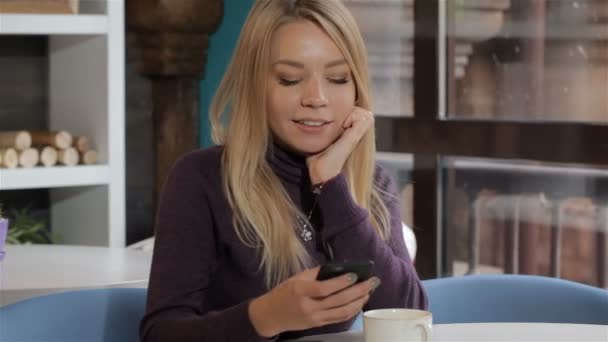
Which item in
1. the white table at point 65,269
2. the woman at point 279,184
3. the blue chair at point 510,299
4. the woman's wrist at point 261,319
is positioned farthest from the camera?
the white table at point 65,269

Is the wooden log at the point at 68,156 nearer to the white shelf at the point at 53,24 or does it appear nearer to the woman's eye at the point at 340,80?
the white shelf at the point at 53,24

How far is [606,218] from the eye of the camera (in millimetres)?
3408

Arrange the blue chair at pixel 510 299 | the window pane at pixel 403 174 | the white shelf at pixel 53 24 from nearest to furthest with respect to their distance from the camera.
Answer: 1. the blue chair at pixel 510 299
2. the white shelf at pixel 53 24
3. the window pane at pixel 403 174

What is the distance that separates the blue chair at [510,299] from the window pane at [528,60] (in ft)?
4.47

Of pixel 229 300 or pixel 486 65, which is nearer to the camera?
pixel 229 300

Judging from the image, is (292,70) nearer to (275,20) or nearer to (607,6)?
(275,20)

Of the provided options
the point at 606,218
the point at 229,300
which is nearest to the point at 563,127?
the point at 606,218

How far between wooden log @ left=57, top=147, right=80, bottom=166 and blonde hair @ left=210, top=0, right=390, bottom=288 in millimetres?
2013

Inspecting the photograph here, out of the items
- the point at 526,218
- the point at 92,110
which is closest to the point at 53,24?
the point at 92,110

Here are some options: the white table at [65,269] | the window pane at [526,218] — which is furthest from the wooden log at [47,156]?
the window pane at [526,218]

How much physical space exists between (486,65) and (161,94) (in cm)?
144

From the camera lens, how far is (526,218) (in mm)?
3707

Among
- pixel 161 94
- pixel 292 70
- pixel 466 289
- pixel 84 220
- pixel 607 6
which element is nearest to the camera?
pixel 292 70

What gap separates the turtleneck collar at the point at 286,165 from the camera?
179cm
